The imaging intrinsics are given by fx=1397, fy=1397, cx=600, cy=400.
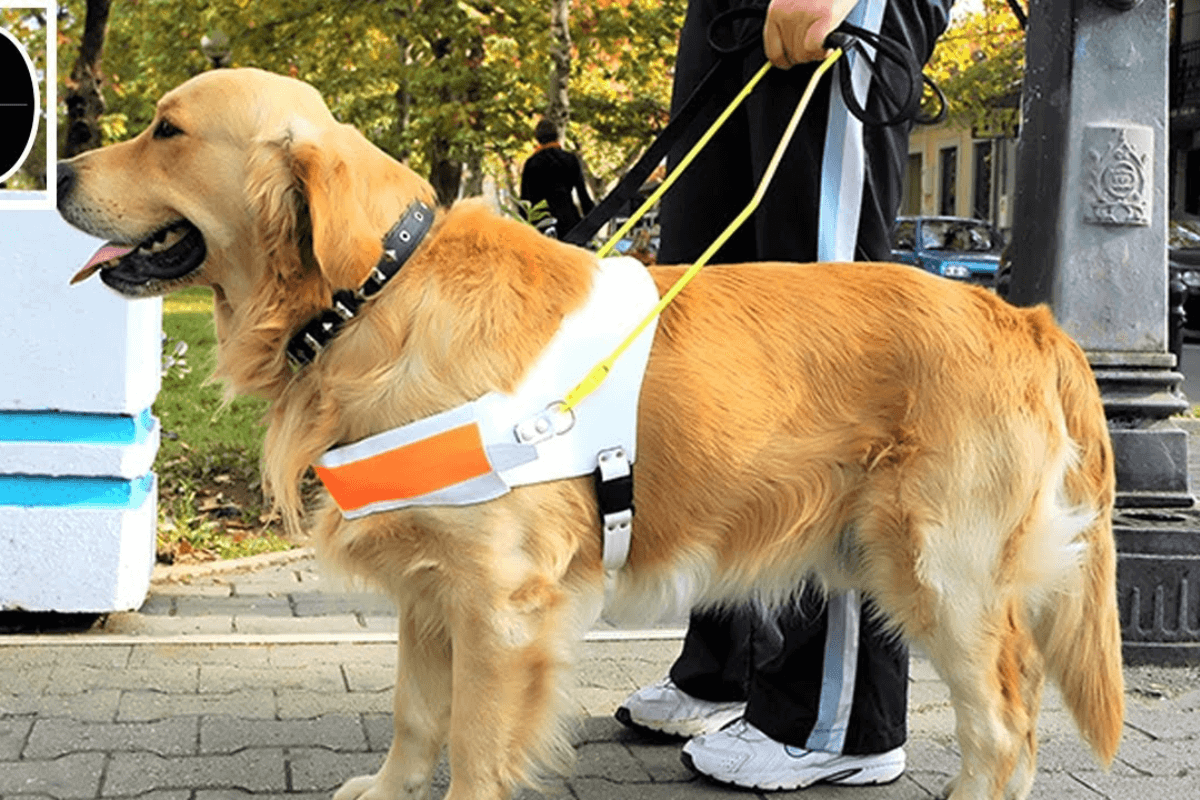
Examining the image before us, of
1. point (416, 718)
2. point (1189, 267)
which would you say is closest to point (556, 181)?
point (416, 718)

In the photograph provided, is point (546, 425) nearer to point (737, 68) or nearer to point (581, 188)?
point (737, 68)

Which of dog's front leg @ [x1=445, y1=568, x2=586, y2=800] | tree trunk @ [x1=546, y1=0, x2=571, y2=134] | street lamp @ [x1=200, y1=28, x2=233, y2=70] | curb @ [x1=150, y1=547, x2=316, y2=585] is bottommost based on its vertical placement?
curb @ [x1=150, y1=547, x2=316, y2=585]

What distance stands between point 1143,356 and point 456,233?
3060mm

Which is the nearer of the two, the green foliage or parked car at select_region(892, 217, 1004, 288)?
the green foliage

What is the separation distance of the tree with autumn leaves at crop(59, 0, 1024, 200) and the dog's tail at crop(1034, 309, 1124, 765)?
41.1 ft

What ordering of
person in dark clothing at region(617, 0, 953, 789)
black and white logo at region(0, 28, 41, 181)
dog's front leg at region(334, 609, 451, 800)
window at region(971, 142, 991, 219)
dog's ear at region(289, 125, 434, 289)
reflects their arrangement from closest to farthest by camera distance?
dog's ear at region(289, 125, 434, 289)
dog's front leg at region(334, 609, 451, 800)
person in dark clothing at region(617, 0, 953, 789)
black and white logo at region(0, 28, 41, 181)
window at region(971, 142, 991, 219)

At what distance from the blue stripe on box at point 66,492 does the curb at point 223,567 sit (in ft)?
2.79

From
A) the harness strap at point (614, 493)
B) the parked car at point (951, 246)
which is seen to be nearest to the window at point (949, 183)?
the parked car at point (951, 246)

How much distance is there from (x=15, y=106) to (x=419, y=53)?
15820 millimetres

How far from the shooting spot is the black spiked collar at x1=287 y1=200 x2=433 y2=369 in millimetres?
2801

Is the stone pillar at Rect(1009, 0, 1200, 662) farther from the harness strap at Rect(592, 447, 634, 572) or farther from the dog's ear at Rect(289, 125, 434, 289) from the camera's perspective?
the dog's ear at Rect(289, 125, 434, 289)

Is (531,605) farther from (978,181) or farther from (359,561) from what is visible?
(978,181)

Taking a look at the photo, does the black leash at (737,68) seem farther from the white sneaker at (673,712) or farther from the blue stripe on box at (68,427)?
the blue stripe on box at (68,427)

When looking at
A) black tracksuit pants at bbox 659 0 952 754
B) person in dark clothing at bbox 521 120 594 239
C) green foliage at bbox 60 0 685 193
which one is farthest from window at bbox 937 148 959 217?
black tracksuit pants at bbox 659 0 952 754
